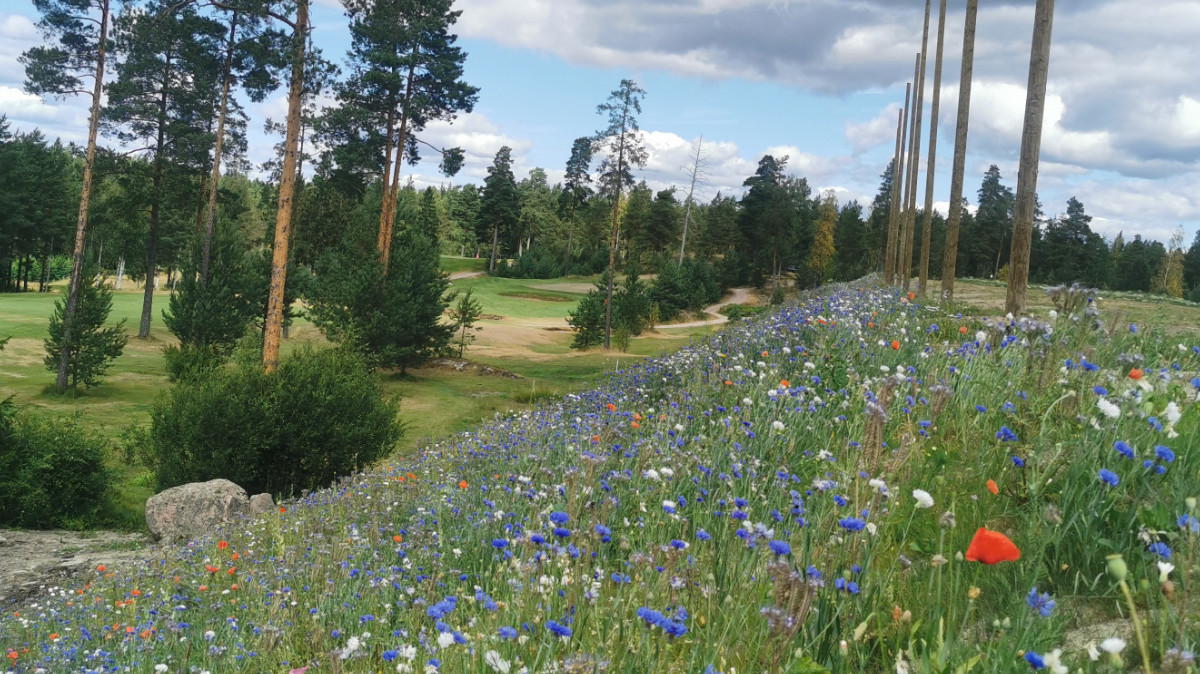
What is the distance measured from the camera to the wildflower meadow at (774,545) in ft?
7.44

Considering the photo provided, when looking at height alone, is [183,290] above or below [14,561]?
above

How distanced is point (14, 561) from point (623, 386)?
988 cm

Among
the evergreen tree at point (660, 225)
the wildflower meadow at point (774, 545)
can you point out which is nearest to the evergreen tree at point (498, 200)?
the evergreen tree at point (660, 225)

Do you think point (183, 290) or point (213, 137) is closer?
point (183, 290)

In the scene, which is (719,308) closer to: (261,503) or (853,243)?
(853,243)

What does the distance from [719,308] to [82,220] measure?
4726 cm

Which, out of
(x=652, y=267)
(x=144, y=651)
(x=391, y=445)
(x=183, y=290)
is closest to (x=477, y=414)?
(x=391, y=445)

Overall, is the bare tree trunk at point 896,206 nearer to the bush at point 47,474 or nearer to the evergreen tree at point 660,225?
the bush at point 47,474

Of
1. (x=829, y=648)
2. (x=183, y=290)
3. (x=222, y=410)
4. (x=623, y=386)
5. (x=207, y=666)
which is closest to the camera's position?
(x=829, y=648)

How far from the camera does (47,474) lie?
14469mm

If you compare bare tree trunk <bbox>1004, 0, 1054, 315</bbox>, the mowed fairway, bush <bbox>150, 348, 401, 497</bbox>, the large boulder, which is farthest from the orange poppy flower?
bush <bbox>150, 348, 401, 497</bbox>

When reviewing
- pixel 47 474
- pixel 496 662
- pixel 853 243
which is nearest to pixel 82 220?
pixel 47 474

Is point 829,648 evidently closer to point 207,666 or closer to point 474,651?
point 474,651

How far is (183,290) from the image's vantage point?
28.2 metres
